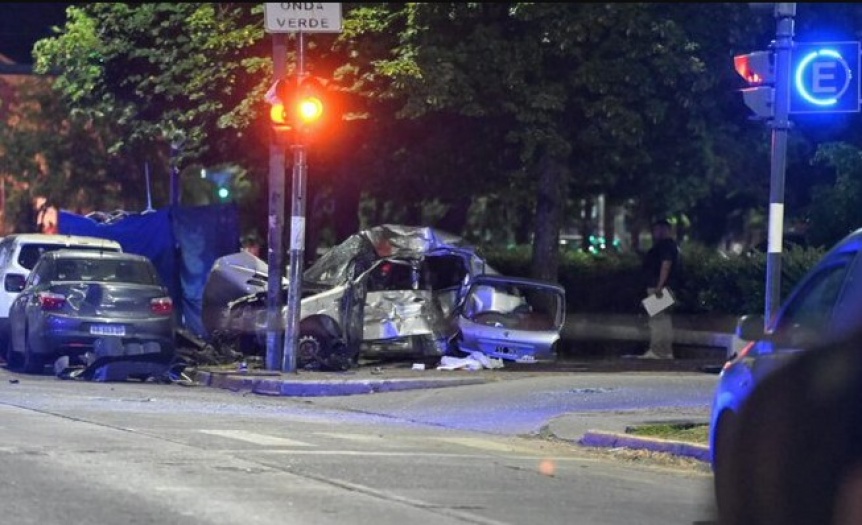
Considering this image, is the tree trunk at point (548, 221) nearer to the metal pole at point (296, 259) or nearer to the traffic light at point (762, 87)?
the metal pole at point (296, 259)

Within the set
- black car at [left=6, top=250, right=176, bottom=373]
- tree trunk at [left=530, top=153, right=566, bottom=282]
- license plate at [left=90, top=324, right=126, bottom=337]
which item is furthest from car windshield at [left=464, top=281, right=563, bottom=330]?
license plate at [left=90, top=324, right=126, bottom=337]

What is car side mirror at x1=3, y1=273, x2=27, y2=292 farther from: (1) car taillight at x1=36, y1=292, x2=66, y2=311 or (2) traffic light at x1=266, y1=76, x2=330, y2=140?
(2) traffic light at x1=266, y1=76, x2=330, y2=140

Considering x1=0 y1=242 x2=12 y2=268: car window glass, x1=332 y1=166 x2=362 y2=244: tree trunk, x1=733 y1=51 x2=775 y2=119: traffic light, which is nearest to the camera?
x1=733 y1=51 x2=775 y2=119: traffic light

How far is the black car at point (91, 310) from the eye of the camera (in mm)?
17812

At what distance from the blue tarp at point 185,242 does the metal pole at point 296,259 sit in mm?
5930

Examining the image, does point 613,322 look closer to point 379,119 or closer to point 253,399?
point 379,119

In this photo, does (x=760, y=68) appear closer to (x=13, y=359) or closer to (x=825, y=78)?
(x=825, y=78)

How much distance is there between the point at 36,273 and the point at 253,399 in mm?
4253

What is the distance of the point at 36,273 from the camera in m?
18.6

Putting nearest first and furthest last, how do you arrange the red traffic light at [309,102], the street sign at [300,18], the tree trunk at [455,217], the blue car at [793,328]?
the blue car at [793,328] < the street sign at [300,18] < the red traffic light at [309,102] < the tree trunk at [455,217]

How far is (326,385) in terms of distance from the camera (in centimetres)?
1678

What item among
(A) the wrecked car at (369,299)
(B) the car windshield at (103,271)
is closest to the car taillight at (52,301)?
(B) the car windshield at (103,271)

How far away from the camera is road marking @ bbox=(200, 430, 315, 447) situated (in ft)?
37.5

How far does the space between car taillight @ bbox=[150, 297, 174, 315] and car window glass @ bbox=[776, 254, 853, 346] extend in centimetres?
1161
